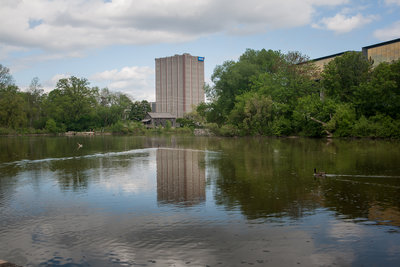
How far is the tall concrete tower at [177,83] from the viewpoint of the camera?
568ft

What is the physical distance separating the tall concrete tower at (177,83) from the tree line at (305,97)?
91689 millimetres

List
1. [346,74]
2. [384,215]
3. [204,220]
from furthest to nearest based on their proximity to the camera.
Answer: [346,74]
[384,215]
[204,220]

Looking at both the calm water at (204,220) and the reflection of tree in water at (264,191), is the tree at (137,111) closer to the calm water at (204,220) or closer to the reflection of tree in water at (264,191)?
the reflection of tree in water at (264,191)

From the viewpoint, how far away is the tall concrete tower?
17325cm

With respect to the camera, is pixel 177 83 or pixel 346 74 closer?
pixel 346 74

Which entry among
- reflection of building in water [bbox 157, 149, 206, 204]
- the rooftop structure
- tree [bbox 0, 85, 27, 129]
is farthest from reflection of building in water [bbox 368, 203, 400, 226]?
tree [bbox 0, 85, 27, 129]

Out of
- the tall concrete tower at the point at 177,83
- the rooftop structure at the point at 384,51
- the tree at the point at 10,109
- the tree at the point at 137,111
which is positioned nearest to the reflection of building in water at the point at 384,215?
the rooftop structure at the point at 384,51

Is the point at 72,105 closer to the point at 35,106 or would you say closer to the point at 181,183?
the point at 35,106

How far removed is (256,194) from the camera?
38.1 ft

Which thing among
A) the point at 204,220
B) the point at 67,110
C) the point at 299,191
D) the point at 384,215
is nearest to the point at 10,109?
the point at 67,110

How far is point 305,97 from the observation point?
188 ft

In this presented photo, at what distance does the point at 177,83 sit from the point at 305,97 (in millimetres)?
121565

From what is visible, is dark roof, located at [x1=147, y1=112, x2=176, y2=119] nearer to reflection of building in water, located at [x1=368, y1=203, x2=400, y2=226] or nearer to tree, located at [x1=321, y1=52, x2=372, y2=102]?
tree, located at [x1=321, y1=52, x2=372, y2=102]

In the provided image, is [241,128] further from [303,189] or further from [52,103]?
[52,103]
